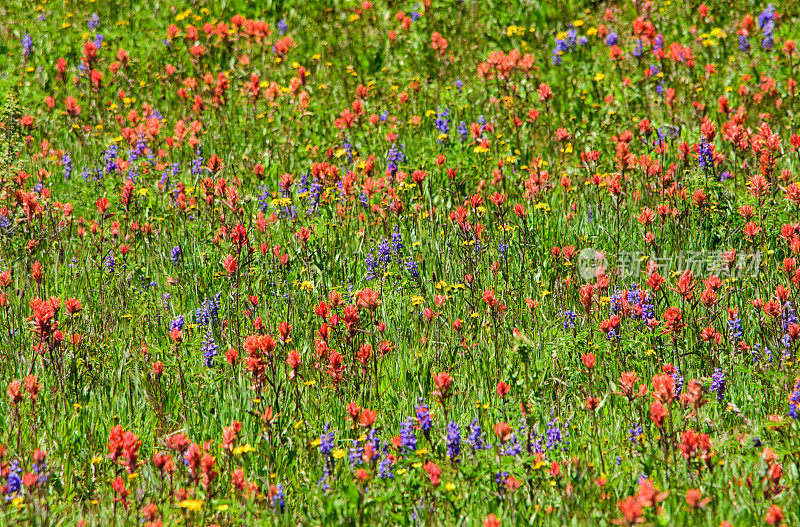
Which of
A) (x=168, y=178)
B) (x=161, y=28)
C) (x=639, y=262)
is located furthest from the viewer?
(x=161, y=28)

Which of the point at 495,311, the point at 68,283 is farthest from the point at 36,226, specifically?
the point at 495,311

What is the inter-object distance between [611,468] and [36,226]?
4.13 meters

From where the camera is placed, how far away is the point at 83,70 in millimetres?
8156

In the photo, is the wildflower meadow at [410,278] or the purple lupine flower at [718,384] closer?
the wildflower meadow at [410,278]

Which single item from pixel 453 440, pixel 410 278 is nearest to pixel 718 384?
pixel 453 440

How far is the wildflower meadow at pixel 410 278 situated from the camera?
2.79 m

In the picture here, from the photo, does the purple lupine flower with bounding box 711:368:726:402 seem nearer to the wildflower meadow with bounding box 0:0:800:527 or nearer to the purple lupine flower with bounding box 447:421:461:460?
the wildflower meadow with bounding box 0:0:800:527

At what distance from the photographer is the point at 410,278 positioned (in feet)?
15.0

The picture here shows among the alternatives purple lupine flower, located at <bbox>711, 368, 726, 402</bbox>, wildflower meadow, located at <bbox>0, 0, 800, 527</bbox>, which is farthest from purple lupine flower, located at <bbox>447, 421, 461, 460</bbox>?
purple lupine flower, located at <bbox>711, 368, 726, 402</bbox>

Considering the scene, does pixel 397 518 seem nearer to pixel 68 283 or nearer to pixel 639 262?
pixel 639 262

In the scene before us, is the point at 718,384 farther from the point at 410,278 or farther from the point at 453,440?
the point at 410,278

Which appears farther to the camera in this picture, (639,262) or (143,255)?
(143,255)

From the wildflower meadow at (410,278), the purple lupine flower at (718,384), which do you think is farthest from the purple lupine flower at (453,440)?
the purple lupine flower at (718,384)

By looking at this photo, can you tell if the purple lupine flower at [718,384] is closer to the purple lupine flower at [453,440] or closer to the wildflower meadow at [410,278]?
the wildflower meadow at [410,278]
